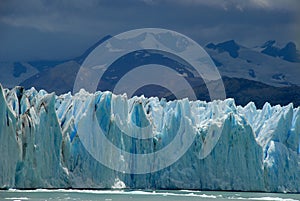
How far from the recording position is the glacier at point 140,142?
3638cm

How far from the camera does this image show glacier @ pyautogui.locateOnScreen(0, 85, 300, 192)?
119 ft

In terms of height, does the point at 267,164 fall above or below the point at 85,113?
below

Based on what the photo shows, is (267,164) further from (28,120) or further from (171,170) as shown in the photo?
(28,120)

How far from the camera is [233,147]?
4388cm

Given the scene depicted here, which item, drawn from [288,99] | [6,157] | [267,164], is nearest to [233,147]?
[267,164]

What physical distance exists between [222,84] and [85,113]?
112795 mm

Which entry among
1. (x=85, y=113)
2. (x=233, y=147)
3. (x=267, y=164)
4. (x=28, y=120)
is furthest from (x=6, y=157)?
(x=267, y=164)

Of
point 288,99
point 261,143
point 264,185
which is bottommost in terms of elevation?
point 264,185

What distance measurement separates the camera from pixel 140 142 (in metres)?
42.6

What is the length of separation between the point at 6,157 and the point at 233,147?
1558cm

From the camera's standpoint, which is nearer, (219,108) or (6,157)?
(6,157)

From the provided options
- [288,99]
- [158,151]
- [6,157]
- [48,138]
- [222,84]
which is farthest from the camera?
[222,84]

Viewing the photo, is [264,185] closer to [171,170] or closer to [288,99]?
[171,170]

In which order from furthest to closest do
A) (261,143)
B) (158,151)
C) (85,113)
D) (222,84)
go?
(222,84) < (261,143) < (158,151) < (85,113)
